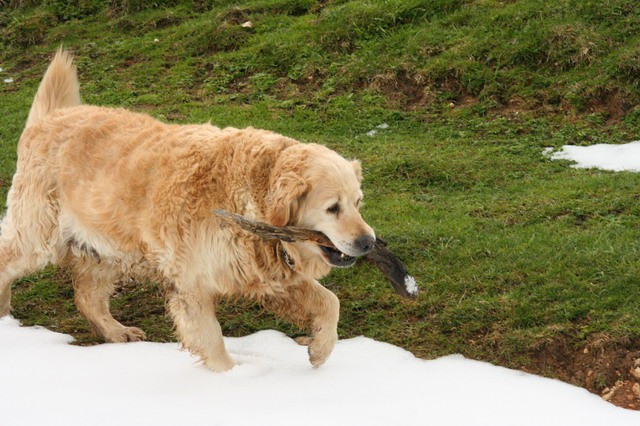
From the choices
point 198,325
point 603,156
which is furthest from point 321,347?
point 603,156

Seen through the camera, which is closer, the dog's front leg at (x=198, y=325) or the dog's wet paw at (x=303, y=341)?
the dog's front leg at (x=198, y=325)

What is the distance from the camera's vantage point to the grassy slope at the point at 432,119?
641 centimetres

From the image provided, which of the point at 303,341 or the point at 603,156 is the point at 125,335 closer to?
the point at 303,341

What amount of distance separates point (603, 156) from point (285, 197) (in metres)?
5.30

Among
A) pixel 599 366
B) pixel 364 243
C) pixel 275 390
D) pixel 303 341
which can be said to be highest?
pixel 364 243

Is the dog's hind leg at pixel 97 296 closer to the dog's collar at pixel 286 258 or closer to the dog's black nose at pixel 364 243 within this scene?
the dog's collar at pixel 286 258

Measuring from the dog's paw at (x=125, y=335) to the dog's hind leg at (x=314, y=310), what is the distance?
1.29 meters

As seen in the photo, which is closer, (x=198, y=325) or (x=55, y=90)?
(x=198, y=325)

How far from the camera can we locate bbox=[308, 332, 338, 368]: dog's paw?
223 inches

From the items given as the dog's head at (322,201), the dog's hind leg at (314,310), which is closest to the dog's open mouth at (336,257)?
the dog's head at (322,201)

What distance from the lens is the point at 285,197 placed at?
5082 millimetres

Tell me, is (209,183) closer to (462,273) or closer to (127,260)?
(127,260)

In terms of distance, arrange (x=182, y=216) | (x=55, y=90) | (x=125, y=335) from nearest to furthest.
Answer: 1. (x=182, y=216)
2. (x=125, y=335)
3. (x=55, y=90)

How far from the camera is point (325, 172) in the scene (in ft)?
16.8
